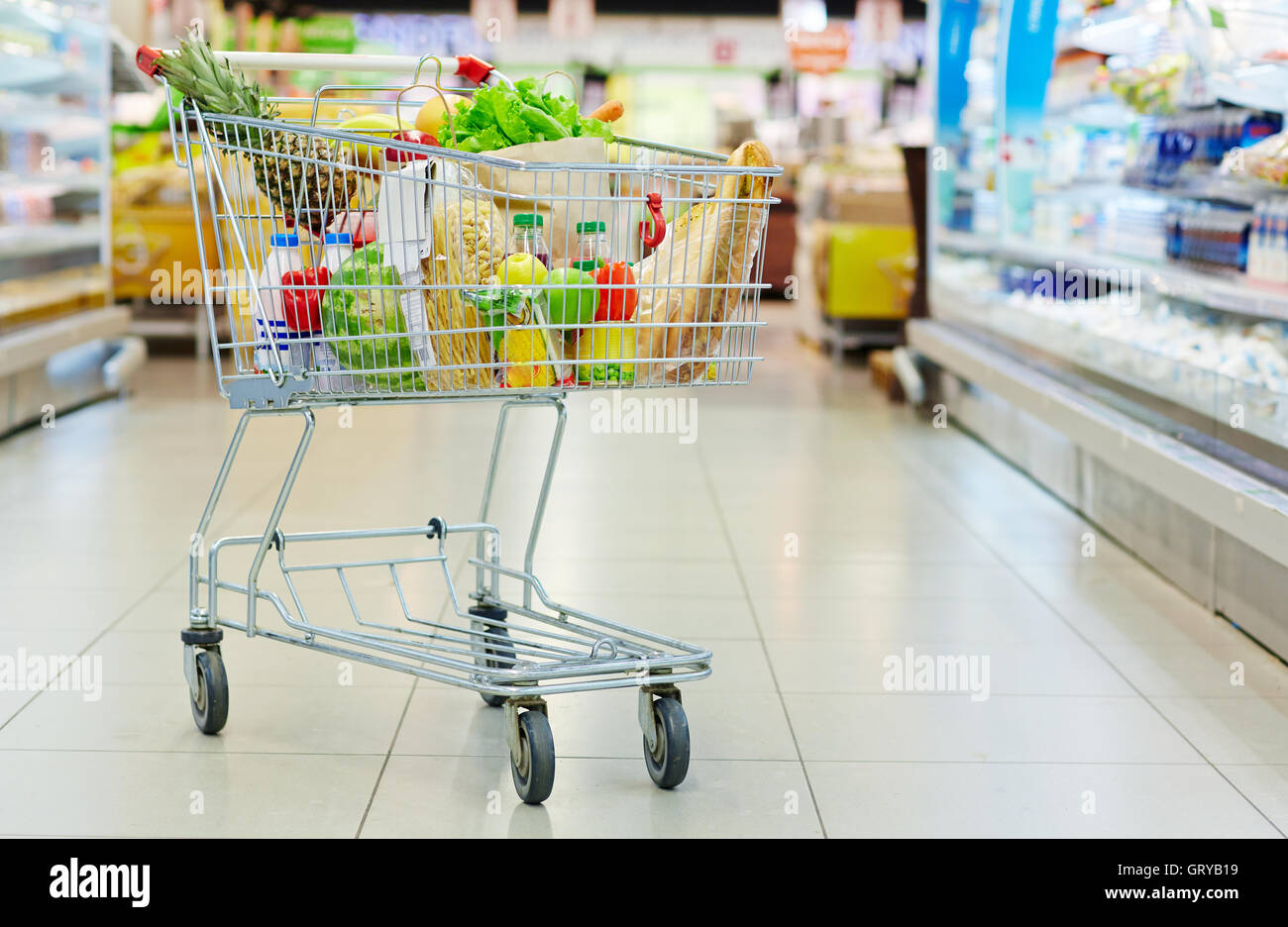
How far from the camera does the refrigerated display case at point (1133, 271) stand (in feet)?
11.8

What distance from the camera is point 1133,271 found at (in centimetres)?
468

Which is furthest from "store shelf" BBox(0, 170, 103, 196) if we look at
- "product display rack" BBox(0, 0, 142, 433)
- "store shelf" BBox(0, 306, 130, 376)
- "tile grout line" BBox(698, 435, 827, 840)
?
"tile grout line" BBox(698, 435, 827, 840)

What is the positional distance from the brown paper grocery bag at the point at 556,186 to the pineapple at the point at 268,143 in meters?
0.26

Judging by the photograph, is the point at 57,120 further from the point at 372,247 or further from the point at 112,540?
the point at 372,247

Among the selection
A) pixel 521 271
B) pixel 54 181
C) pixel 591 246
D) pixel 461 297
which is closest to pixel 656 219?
pixel 591 246

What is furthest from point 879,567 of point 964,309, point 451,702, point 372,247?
point 964,309

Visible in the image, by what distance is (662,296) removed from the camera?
2471mm

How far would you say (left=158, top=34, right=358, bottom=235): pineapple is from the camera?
2.31 m

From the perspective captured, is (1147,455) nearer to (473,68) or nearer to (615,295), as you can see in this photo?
(615,295)

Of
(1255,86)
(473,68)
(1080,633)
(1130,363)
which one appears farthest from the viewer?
(1130,363)

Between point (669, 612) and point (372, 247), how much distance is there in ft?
5.06

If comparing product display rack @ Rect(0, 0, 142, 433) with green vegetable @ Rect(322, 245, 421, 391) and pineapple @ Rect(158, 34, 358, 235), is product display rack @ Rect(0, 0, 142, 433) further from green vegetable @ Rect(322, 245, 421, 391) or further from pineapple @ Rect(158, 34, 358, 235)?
green vegetable @ Rect(322, 245, 421, 391)

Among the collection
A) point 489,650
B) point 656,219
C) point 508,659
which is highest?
point 656,219

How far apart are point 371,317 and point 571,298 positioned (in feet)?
1.10
